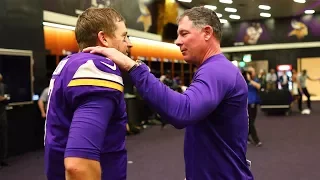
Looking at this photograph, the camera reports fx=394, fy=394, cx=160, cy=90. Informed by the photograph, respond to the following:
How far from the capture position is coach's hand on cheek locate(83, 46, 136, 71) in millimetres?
1290

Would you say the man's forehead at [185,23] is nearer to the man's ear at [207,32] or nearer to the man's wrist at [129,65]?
the man's ear at [207,32]

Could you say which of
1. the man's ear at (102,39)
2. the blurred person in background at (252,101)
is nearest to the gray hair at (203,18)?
the man's ear at (102,39)

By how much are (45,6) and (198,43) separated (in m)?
7.95

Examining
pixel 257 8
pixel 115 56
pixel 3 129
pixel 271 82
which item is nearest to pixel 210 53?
pixel 115 56

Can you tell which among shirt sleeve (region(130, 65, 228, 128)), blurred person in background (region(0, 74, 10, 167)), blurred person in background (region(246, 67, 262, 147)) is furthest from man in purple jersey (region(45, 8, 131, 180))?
blurred person in background (region(246, 67, 262, 147))

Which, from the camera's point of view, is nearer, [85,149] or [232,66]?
[85,149]

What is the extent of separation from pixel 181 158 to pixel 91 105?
19.6ft

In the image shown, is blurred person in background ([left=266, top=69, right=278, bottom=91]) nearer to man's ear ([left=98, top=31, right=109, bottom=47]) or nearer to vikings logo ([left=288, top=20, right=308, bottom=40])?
vikings logo ([left=288, top=20, right=308, bottom=40])

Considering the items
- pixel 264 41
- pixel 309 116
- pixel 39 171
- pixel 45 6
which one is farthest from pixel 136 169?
pixel 264 41

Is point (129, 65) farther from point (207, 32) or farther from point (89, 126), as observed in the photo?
point (207, 32)

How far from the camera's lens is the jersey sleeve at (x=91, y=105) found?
44.7 inches

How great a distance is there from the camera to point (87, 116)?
1.15 metres

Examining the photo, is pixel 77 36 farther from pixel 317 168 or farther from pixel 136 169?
pixel 317 168

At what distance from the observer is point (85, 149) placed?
113 centimetres
